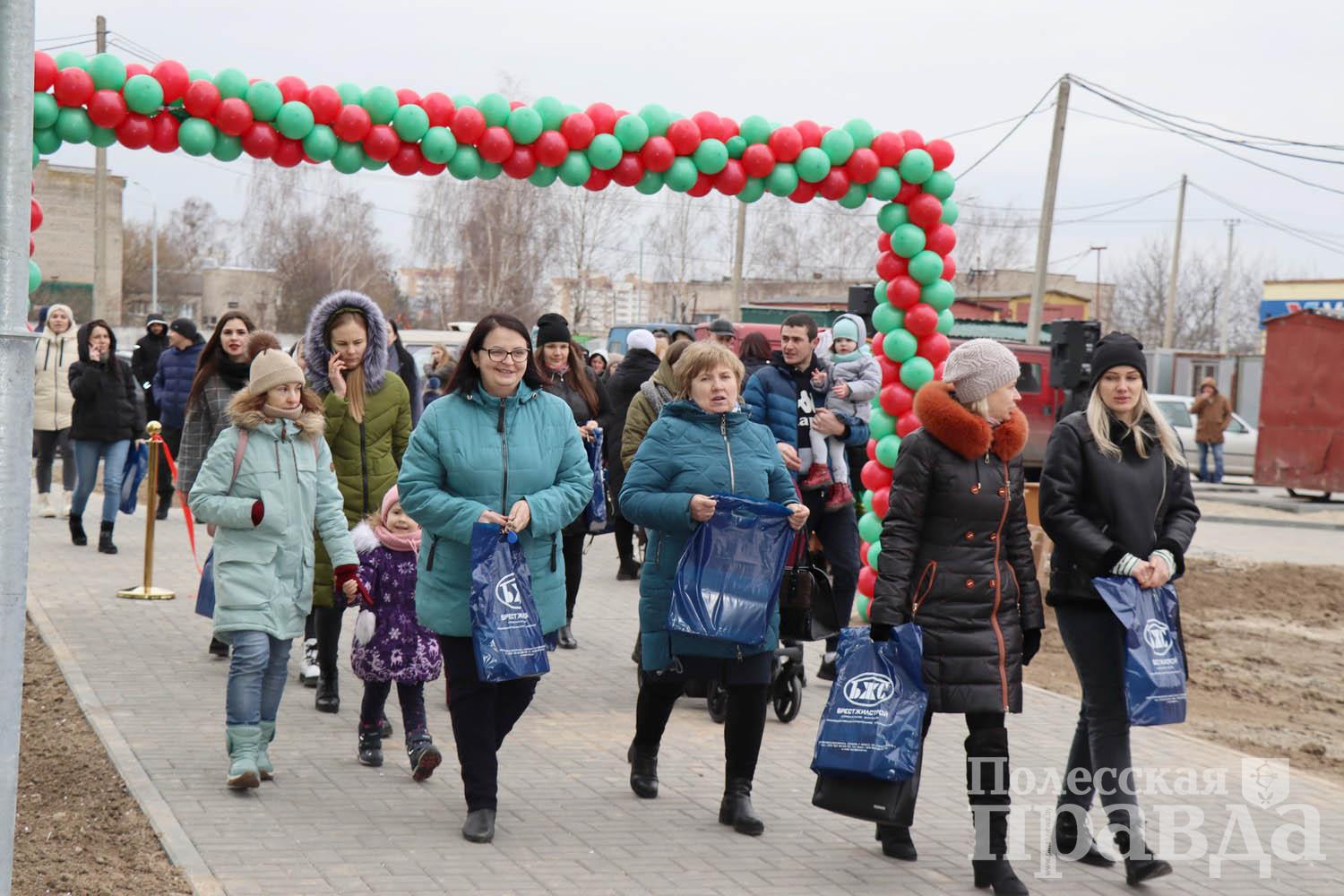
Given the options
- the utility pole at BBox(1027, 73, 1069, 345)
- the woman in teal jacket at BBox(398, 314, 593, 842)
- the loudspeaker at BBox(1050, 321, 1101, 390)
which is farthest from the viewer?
the utility pole at BBox(1027, 73, 1069, 345)

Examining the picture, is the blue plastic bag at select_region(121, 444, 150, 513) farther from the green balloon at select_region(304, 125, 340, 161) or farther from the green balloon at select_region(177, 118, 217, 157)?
the green balloon at select_region(304, 125, 340, 161)

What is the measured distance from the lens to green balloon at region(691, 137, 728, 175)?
9367mm

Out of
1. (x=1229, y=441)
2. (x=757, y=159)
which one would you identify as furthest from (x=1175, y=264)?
(x=757, y=159)

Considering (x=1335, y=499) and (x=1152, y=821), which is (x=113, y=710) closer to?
(x=1152, y=821)

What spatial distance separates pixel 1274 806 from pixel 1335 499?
855 inches

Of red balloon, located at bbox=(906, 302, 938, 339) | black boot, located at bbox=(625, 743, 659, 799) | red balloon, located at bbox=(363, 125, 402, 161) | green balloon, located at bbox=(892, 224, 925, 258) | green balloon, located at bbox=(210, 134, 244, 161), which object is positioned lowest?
black boot, located at bbox=(625, 743, 659, 799)

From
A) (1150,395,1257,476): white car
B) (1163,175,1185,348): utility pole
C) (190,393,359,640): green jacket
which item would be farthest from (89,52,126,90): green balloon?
(1163,175,1185,348): utility pole

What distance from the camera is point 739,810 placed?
5.83 m

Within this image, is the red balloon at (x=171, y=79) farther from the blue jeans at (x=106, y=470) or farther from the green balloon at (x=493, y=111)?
the blue jeans at (x=106, y=470)

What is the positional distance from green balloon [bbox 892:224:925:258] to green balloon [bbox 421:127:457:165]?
2.99 meters

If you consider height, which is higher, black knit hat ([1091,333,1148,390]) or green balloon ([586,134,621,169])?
Answer: green balloon ([586,134,621,169])

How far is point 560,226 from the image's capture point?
5703 centimetres

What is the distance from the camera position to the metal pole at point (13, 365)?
3.44 meters

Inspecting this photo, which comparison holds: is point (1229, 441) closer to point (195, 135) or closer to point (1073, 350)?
point (1073, 350)
